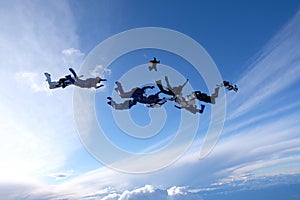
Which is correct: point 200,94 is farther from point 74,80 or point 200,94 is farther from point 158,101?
point 74,80

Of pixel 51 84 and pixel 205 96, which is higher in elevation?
pixel 51 84

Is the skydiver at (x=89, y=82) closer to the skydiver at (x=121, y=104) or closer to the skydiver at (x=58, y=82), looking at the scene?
the skydiver at (x=58, y=82)

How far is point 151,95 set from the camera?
4109 centimetres

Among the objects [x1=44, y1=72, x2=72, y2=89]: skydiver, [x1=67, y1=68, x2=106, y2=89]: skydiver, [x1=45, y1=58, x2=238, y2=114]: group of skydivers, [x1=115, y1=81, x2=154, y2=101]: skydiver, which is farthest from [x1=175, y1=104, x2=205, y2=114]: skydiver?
[x1=44, y1=72, x2=72, y2=89]: skydiver

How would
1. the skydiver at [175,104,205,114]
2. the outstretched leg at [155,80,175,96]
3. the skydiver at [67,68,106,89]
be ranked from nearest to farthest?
1. the skydiver at [67,68,106,89]
2. the outstretched leg at [155,80,175,96]
3. the skydiver at [175,104,205,114]

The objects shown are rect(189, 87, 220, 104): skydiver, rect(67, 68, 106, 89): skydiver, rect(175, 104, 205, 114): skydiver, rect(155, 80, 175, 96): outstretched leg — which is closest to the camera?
rect(67, 68, 106, 89): skydiver

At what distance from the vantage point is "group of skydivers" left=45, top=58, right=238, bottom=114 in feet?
119

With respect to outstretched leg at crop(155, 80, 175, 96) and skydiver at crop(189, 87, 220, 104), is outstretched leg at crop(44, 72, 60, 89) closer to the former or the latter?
outstretched leg at crop(155, 80, 175, 96)

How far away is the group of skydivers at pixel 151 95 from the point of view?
36125mm

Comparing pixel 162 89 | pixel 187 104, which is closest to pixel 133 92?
pixel 162 89

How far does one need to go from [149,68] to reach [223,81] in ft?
38.2

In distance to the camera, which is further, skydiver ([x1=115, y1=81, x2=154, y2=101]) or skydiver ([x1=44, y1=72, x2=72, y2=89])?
skydiver ([x1=115, y1=81, x2=154, y2=101])

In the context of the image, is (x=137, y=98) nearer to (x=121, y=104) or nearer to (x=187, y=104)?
(x=121, y=104)

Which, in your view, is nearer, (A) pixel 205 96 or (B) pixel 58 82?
(B) pixel 58 82
